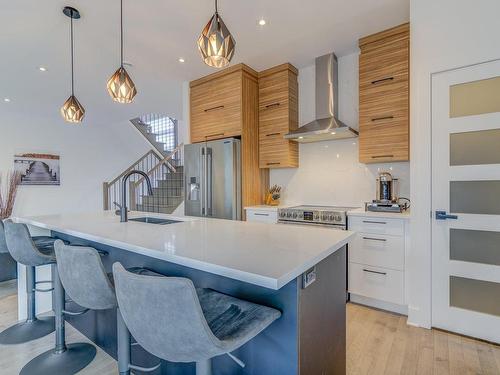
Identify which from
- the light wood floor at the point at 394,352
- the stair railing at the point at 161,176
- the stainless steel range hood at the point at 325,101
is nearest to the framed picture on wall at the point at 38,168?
the stair railing at the point at 161,176

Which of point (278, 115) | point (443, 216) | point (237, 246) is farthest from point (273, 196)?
point (237, 246)

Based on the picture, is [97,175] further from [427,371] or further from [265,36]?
[427,371]

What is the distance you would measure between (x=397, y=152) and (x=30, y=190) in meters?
6.94

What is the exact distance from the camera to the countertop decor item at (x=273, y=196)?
383cm

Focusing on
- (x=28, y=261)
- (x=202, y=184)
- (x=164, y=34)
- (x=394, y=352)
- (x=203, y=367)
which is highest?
(x=164, y=34)

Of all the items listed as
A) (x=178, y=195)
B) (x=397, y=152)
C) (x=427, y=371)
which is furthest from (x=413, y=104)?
(x=178, y=195)

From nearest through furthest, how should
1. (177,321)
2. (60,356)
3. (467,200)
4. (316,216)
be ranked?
1. (177,321)
2. (60,356)
3. (467,200)
4. (316,216)

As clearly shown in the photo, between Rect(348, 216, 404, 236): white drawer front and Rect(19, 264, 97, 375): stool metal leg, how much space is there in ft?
8.30

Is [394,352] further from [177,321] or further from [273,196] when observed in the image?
[273,196]

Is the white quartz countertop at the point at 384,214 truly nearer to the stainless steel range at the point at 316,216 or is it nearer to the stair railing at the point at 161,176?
the stainless steel range at the point at 316,216

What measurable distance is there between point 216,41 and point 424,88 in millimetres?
1868

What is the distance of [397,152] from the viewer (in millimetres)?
2766

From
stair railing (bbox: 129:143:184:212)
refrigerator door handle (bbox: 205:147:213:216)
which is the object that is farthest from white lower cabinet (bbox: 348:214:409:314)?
stair railing (bbox: 129:143:184:212)

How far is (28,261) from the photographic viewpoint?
1.94m
